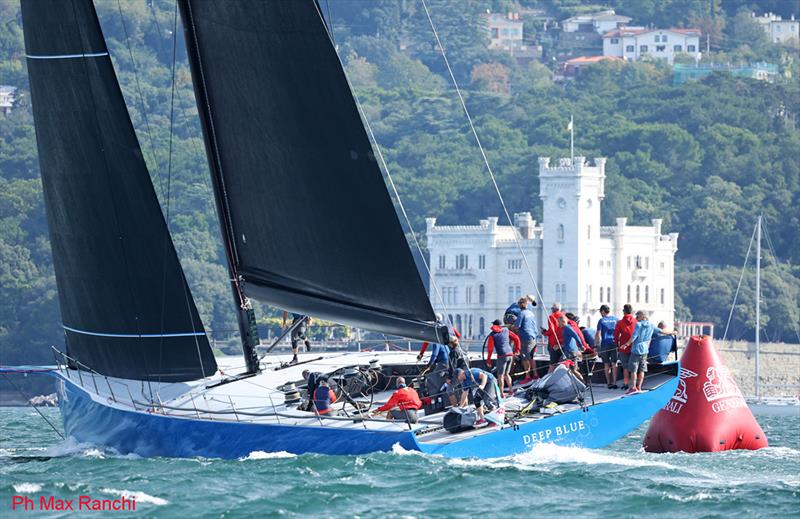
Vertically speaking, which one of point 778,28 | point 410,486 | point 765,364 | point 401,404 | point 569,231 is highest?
point 778,28

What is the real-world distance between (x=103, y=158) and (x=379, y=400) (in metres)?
3.98

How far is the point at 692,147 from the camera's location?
125125mm

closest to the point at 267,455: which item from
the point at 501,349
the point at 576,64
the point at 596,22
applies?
the point at 501,349

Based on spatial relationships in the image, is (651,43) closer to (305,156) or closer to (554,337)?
(554,337)

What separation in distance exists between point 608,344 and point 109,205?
18.6ft

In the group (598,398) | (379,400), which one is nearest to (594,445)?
(598,398)

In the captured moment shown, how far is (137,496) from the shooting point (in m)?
21.7

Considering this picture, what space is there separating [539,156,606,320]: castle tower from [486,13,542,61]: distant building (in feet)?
227

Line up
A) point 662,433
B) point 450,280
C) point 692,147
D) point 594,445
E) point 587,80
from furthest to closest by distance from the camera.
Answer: point 587,80 < point 692,147 < point 450,280 < point 662,433 < point 594,445

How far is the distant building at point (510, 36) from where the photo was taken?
182 m

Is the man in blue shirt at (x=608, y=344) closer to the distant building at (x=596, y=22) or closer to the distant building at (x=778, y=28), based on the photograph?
the distant building at (x=778, y=28)

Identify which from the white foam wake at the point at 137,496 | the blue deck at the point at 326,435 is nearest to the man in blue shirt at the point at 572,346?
the blue deck at the point at 326,435

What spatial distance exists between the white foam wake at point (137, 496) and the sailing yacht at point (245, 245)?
5.63 feet

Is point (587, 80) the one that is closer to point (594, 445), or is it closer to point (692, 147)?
point (692, 147)
